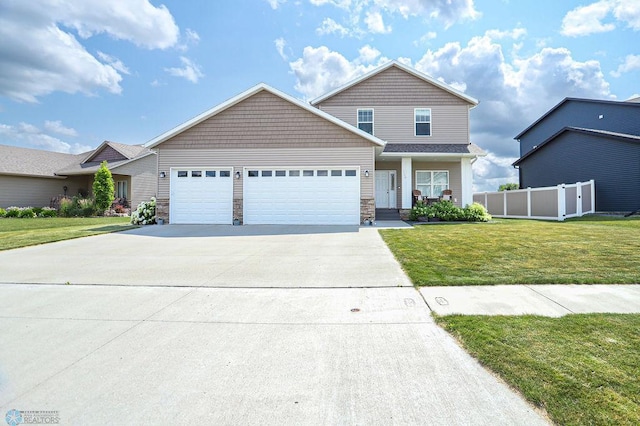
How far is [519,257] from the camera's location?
666 cm

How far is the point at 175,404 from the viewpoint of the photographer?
2340mm

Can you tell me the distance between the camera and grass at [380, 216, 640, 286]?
204 inches

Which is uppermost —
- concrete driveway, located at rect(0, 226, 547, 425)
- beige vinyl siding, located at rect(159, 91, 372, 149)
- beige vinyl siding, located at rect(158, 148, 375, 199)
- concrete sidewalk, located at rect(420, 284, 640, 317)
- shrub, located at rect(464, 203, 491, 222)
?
beige vinyl siding, located at rect(159, 91, 372, 149)

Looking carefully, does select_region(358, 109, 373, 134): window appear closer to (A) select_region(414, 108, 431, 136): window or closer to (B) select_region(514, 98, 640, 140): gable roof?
(A) select_region(414, 108, 431, 136): window

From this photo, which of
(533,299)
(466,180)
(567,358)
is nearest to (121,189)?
(466,180)

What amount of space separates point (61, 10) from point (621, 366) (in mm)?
16857

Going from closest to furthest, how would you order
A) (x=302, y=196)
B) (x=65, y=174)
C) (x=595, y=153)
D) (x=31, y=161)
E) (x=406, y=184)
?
1. (x=302, y=196)
2. (x=406, y=184)
3. (x=595, y=153)
4. (x=31, y=161)
5. (x=65, y=174)

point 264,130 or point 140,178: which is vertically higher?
point 264,130

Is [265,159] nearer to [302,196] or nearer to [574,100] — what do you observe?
[302,196]

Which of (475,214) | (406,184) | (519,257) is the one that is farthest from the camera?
(406,184)

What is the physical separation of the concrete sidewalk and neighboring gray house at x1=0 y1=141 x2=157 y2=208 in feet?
76.8

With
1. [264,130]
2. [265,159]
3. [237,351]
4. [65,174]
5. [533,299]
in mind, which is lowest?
[237,351]

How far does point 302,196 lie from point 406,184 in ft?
18.3

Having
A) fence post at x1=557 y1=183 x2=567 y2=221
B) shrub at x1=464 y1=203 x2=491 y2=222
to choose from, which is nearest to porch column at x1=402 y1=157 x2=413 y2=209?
shrub at x1=464 y1=203 x2=491 y2=222
